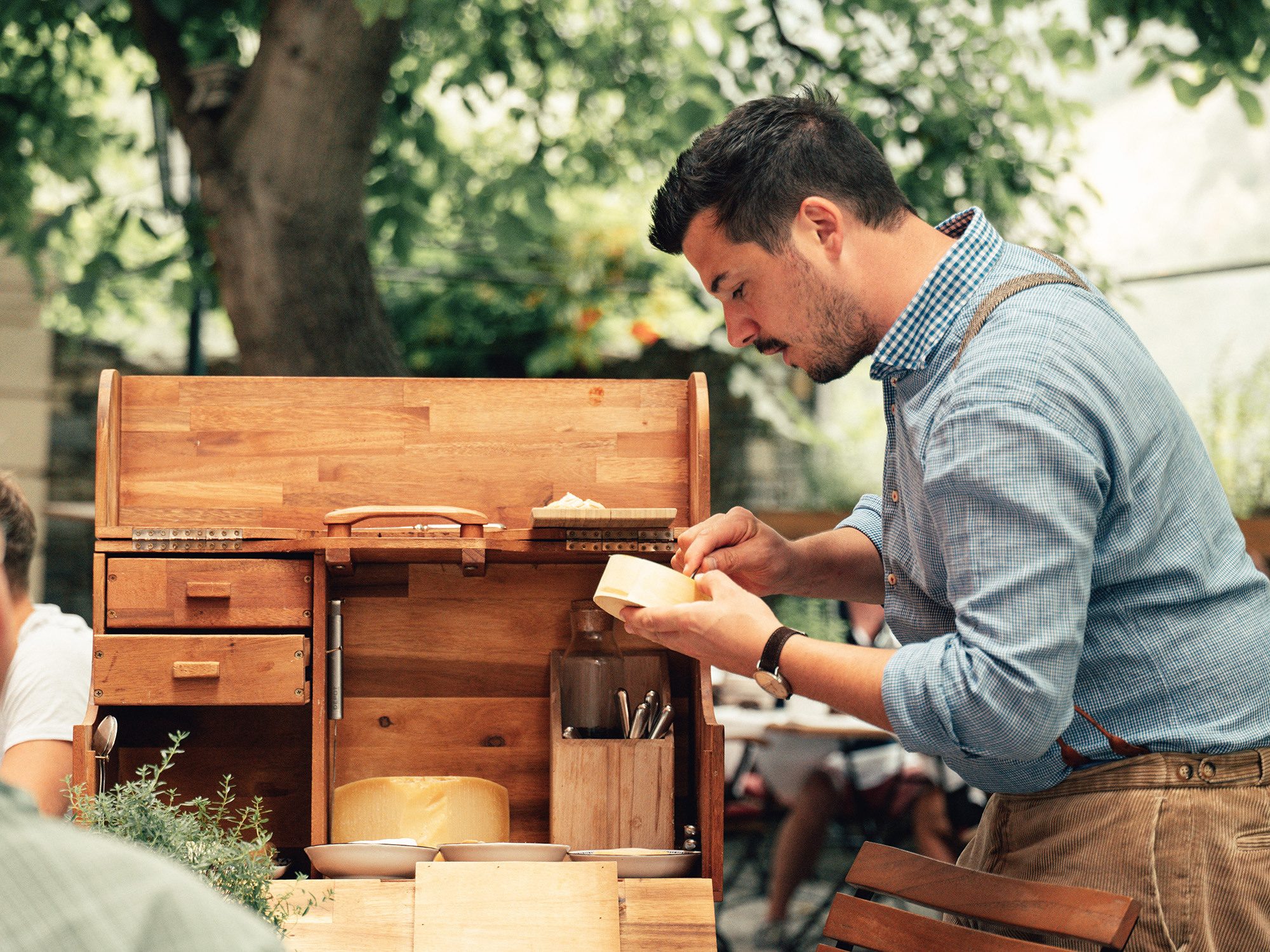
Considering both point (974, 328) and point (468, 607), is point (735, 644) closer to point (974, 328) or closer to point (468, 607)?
point (974, 328)

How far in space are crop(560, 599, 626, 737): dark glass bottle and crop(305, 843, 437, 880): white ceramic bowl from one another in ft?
1.25

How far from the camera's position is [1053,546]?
4.41 feet

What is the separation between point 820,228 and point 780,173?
0.32 ft

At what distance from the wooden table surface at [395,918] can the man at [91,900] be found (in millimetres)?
1287

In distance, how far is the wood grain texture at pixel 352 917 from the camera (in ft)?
6.14

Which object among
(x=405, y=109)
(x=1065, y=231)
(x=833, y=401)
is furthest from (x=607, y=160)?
(x=833, y=401)

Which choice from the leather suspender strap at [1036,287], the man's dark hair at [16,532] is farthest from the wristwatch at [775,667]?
the man's dark hair at [16,532]

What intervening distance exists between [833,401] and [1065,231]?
2.45 metres

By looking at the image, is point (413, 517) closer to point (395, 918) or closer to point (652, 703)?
point (652, 703)

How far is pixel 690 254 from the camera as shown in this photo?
1.81 m

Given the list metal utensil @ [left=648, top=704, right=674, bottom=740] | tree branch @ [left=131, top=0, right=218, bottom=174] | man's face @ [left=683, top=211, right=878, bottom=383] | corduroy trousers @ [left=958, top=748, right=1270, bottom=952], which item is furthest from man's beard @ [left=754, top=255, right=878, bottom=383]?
tree branch @ [left=131, top=0, right=218, bottom=174]

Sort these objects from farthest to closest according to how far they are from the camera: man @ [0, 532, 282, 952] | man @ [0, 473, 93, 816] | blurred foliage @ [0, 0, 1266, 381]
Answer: blurred foliage @ [0, 0, 1266, 381]
man @ [0, 473, 93, 816]
man @ [0, 532, 282, 952]

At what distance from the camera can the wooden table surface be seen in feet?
6.15

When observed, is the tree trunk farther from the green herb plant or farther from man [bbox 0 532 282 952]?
man [bbox 0 532 282 952]
